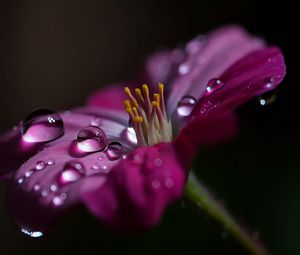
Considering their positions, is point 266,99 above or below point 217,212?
above

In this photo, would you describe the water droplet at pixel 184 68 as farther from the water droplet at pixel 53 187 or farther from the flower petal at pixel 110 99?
the water droplet at pixel 53 187

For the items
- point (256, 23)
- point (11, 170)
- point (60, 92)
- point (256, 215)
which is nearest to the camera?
point (11, 170)

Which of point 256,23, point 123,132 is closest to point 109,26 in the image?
point 256,23

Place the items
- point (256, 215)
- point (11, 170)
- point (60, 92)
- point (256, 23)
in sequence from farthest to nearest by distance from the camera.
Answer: point (60, 92), point (256, 23), point (256, 215), point (11, 170)

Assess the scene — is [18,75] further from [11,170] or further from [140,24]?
[11,170]

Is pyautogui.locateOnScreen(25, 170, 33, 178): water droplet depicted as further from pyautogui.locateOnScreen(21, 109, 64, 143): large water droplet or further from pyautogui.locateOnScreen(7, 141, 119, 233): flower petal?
pyautogui.locateOnScreen(21, 109, 64, 143): large water droplet

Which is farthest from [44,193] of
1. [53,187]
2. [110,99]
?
[110,99]

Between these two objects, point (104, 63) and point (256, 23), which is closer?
point (256, 23)

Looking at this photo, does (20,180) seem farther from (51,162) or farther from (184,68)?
(184,68)
